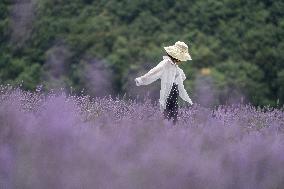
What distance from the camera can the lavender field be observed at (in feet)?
8.13

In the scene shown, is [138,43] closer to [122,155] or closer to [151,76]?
[151,76]

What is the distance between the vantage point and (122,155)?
271 centimetres

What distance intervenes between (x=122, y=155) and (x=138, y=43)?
5270 mm

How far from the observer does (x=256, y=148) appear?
9.96ft

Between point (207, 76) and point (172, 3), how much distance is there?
1.14 meters

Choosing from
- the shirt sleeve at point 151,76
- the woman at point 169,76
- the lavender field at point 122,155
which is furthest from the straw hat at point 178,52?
the lavender field at point 122,155

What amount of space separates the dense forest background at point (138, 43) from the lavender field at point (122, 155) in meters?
4.22

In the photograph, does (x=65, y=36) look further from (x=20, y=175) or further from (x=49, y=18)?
(x=20, y=175)

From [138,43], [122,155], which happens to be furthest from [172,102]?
[138,43]

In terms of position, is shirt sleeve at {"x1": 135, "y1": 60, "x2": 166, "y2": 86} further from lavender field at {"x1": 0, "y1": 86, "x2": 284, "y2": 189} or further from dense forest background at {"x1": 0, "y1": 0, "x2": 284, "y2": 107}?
dense forest background at {"x1": 0, "y1": 0, "x2": 284, "y2": 107}

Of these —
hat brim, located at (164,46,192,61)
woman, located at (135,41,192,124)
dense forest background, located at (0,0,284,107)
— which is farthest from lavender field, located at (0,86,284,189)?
dense forest background, located at (0,0,284,107)

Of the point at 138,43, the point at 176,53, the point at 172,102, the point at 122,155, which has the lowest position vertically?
the point at 138,43

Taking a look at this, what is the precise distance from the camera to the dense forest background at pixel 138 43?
764cm

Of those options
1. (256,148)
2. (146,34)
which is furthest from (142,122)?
(146,34)
